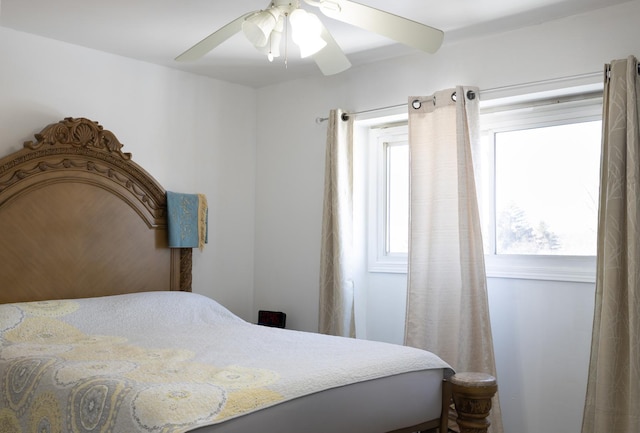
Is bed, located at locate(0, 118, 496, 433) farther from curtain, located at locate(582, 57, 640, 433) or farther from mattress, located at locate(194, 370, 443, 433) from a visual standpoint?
curtain, located at locate(582, 57, 640, 433)

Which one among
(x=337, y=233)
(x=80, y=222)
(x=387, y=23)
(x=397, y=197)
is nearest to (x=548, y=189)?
(x=397, y=197)

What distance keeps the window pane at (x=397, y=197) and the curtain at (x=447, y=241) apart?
1.52 feet

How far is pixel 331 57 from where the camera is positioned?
2.77 meters

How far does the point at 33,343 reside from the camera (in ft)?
9.75

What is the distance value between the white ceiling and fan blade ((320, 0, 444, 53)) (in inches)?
31.4

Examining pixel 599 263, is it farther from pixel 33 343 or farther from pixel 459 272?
pixel 33 343

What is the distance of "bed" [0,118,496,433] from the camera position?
2.01 meters

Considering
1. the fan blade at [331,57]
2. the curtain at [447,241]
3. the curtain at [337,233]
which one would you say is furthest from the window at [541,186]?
the fan blade at [331,57]

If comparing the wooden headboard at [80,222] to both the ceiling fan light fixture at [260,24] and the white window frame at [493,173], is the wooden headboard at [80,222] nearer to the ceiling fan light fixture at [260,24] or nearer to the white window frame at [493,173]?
the ceiling fan light fixture at [260,24]

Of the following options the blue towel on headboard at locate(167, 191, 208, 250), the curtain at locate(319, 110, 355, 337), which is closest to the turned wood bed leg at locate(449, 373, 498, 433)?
the curtain at locate(319, 110, 355, 337)

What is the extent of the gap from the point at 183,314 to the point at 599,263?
219cm

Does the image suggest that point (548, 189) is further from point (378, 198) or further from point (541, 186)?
point (378, 198)

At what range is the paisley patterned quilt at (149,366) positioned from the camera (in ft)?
6.31

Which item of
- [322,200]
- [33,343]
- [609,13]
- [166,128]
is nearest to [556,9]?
[609,13]
